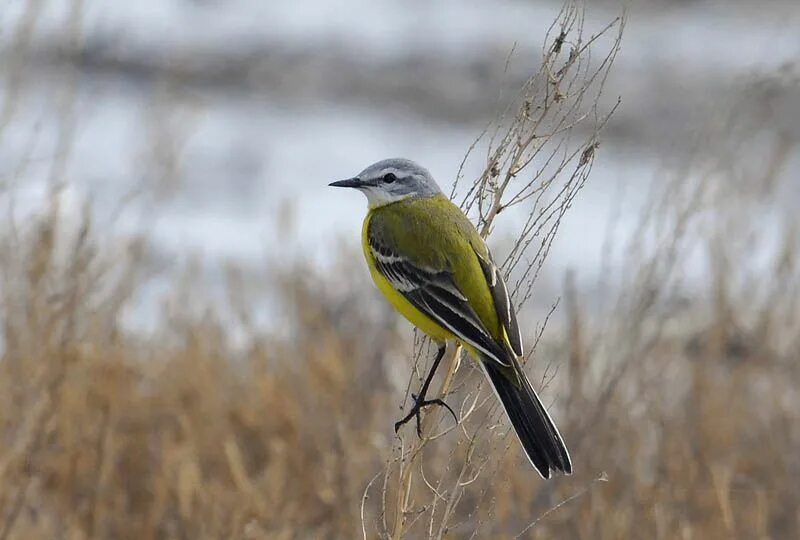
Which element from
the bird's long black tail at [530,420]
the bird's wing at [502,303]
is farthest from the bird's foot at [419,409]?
the bird's wing at [502,303]

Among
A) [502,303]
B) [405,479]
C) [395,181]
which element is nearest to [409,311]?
[502,303]

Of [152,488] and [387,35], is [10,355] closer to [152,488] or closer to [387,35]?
[152,488]

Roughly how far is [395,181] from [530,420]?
47.2 inches

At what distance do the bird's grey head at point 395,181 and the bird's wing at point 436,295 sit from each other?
0.82ft

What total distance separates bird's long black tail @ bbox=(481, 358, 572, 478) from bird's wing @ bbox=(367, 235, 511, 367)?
0.04m

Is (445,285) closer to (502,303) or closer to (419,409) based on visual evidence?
(502,303)

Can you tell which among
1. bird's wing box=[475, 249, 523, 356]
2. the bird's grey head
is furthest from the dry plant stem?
the bird's grey head

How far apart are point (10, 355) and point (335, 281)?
2535 mm

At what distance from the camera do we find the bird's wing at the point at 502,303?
357 centimetres

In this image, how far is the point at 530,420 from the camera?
3.19 meters

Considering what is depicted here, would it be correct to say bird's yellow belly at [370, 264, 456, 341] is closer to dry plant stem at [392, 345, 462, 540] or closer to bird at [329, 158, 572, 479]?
bird at [329, 158, 572, 479]

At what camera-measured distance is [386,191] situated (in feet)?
13.7

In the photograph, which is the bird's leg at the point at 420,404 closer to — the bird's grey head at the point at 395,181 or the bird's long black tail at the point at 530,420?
the bird's long black tail at the point at 530,420

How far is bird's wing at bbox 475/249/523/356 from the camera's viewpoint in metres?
3.57
